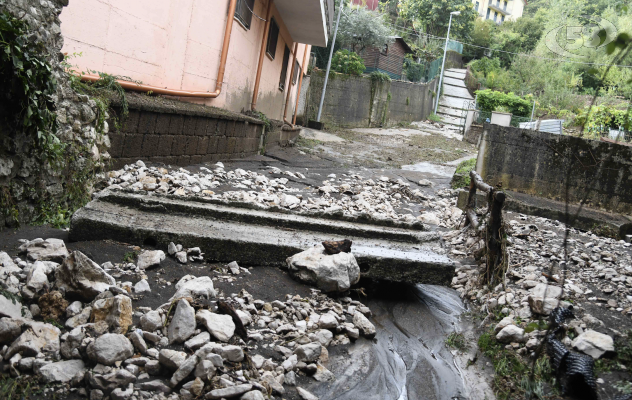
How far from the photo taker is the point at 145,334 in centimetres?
260

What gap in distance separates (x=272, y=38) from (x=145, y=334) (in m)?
9.97

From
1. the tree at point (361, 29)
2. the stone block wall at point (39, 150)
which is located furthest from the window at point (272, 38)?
the tree at point (361, 29)

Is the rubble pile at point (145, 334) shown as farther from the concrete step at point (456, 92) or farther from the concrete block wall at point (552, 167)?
the concrete step at point (456, 92)

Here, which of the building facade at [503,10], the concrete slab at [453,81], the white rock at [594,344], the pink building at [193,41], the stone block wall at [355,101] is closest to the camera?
the white rock at [594,344]

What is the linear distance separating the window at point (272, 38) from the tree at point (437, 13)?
2204cm

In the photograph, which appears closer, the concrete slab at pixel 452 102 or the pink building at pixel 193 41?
the pink building at pixel 193 41

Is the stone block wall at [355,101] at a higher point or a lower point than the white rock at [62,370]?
higher

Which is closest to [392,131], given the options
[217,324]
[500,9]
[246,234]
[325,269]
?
[246,234]

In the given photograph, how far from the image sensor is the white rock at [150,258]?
3.39 metres

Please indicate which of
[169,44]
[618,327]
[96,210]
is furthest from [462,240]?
[169,44]

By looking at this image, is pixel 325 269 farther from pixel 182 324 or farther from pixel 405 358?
pixel 182 324

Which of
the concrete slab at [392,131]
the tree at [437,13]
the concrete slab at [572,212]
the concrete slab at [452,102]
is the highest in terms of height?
the tree at [437,13]

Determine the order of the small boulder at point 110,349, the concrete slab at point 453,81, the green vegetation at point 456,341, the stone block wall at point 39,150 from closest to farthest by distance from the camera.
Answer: the small boulder at point 110,349
the stone block wall at point 39,150
the green vegetation at point 456,341
the concrete slab at point 453,81

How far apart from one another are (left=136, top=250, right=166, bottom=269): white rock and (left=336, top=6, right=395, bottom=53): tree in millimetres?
20642
